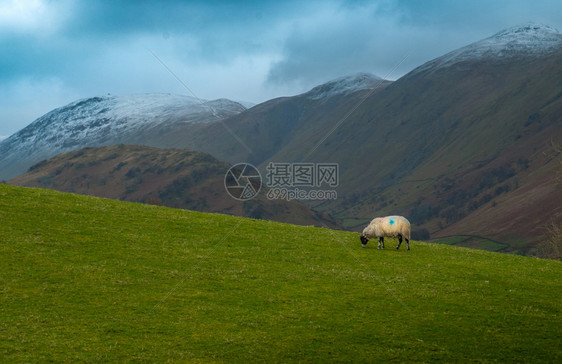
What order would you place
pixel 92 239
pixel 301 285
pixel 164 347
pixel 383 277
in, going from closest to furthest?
pixel 164 347 → pixel 301 285 → pixel 383 277 → pixel 92 239

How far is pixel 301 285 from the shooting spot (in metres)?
24.4

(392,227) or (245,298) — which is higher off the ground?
(392,227)

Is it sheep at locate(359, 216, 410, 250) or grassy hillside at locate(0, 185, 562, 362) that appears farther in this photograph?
sheep at locate(359, 216, 410, 250)

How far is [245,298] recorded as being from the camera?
22297mm

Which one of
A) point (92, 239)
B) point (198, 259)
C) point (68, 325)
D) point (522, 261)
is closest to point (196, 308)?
point (68, 325)

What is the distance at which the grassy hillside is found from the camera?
17719 mm

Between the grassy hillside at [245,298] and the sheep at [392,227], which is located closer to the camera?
the grassy hillside at [245,298]

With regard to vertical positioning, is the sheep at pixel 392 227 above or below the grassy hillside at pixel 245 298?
above

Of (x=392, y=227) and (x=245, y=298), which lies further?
(x=392, y=227)

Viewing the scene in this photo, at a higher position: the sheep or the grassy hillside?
the sheep

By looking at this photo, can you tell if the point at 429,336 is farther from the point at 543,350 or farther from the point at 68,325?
the point at 68,325

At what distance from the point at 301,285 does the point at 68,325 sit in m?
10.6

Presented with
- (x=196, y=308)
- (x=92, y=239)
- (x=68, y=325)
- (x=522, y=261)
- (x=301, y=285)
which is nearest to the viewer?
(x=68, y=325)

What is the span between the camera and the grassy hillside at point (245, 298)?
17.7 metres
